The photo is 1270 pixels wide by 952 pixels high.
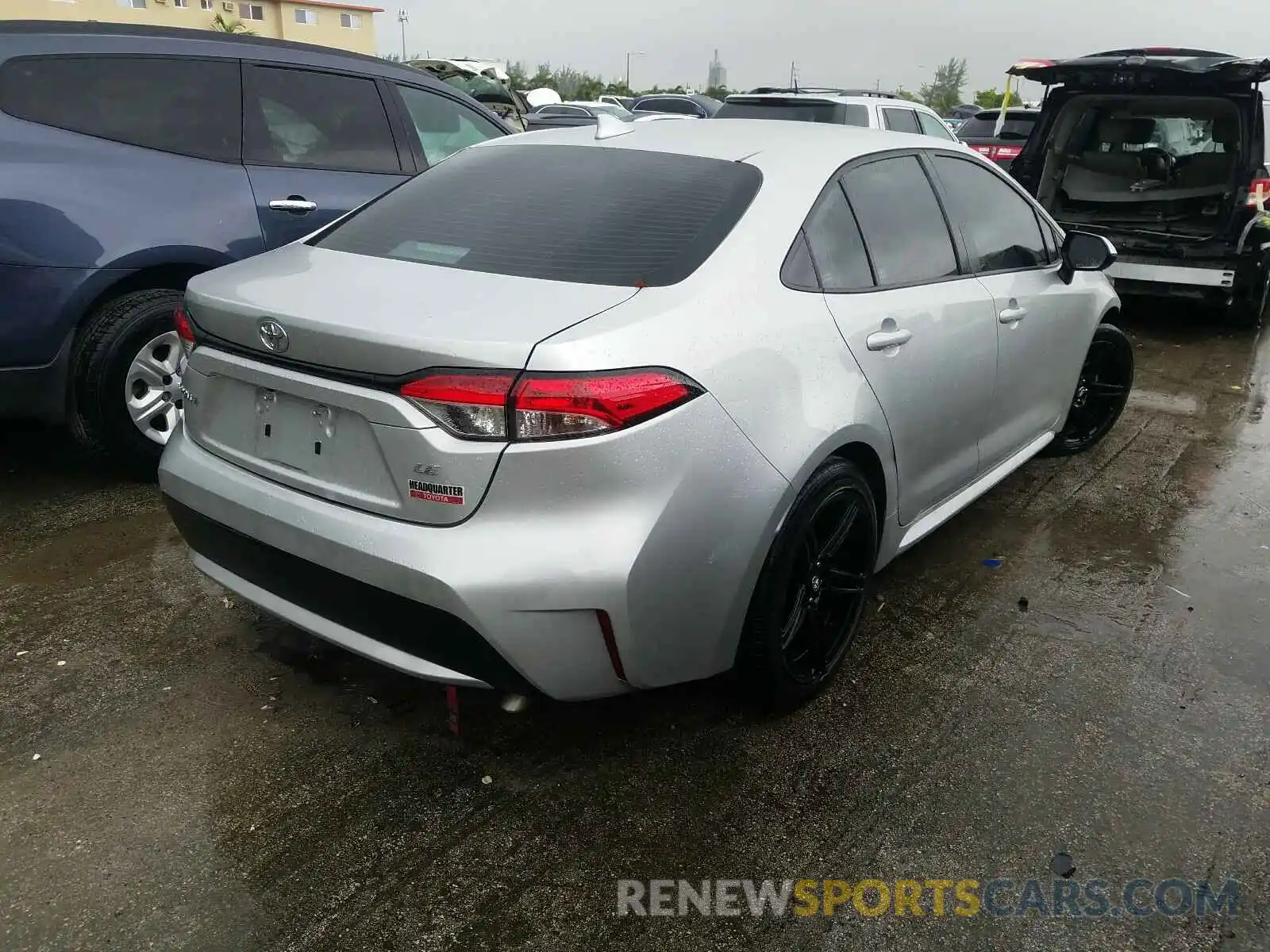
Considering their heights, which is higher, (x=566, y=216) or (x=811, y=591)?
(x=566, y=216)

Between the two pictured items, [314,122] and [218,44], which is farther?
[314,122]

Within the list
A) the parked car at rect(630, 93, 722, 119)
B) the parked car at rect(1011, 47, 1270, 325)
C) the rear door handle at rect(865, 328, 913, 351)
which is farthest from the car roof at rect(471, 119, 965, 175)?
the parked car at rect(630, 93, 722, 119)

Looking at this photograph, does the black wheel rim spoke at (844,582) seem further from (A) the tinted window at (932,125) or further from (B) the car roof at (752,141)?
(A) the tinted window at (932,125)

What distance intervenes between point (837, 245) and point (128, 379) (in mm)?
2852

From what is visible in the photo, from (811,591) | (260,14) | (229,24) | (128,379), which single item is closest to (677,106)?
(128,379)

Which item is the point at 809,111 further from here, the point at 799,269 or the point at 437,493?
the point at 437,493

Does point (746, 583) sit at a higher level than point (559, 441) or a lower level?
lower

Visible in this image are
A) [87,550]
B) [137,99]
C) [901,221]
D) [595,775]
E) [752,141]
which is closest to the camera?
[595,775]

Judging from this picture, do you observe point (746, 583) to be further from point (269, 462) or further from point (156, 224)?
point (156, 224)

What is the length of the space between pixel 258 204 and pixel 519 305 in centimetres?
263

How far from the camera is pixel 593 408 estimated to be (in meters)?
2.12

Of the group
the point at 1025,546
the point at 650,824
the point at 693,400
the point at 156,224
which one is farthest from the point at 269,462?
the point at 1025,546

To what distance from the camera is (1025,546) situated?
4.13 metres

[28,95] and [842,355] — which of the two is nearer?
[842,355]
